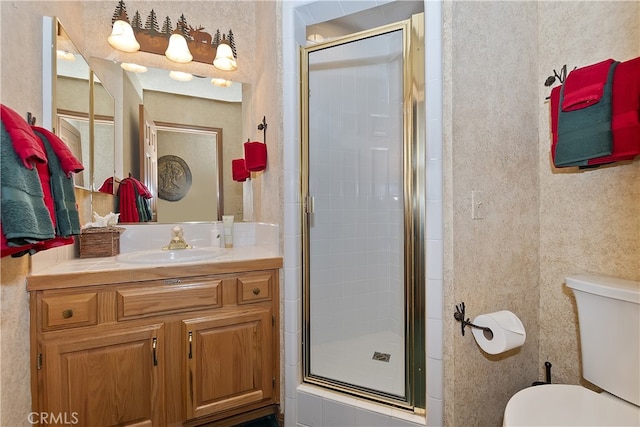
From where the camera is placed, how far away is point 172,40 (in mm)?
1983

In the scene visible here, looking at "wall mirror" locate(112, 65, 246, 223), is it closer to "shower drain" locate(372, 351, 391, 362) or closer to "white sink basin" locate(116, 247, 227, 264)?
"white sink basin" locate(116, 247, 227, 264)

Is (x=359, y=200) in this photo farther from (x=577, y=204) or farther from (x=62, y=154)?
(x=62, y=154)

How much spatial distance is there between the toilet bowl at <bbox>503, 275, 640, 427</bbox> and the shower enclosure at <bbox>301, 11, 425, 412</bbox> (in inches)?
23.1

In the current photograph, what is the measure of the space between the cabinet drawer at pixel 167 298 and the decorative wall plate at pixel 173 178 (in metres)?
0.80

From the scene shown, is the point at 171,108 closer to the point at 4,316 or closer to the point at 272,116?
the point at 272,116

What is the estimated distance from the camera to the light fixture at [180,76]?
6.61 feet

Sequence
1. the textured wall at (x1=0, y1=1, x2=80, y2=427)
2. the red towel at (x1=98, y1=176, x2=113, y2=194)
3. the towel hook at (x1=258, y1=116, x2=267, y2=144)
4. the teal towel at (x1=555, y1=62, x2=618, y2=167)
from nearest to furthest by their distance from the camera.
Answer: the textured wall at (x1=0, y1=1, x2=80, y2=427) < the teal towel at (x1=555, y1=62, x2=618, y2=167) < the red towel at (x1=98, y1=176, x2=113, y2=194) < the towel hook at (x1=258, y1=116, x2=267, y2=144)

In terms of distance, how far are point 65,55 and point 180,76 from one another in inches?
25.5

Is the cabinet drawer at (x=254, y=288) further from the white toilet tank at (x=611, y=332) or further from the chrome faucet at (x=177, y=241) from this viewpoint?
the white toilet tank at (x=611, y=332)

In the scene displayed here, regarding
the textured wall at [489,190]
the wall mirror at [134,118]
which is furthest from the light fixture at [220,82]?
the textured wall at [489,190]

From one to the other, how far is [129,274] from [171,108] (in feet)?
3.99

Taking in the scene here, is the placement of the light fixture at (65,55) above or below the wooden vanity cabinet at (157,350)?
above

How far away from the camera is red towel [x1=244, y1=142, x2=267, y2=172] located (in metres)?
1.86

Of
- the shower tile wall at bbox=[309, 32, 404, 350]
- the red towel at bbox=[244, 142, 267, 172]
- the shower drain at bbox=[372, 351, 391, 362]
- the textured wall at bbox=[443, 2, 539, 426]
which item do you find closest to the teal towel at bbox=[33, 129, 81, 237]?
the red towel at bbox=[244, 142, 267, 172]
